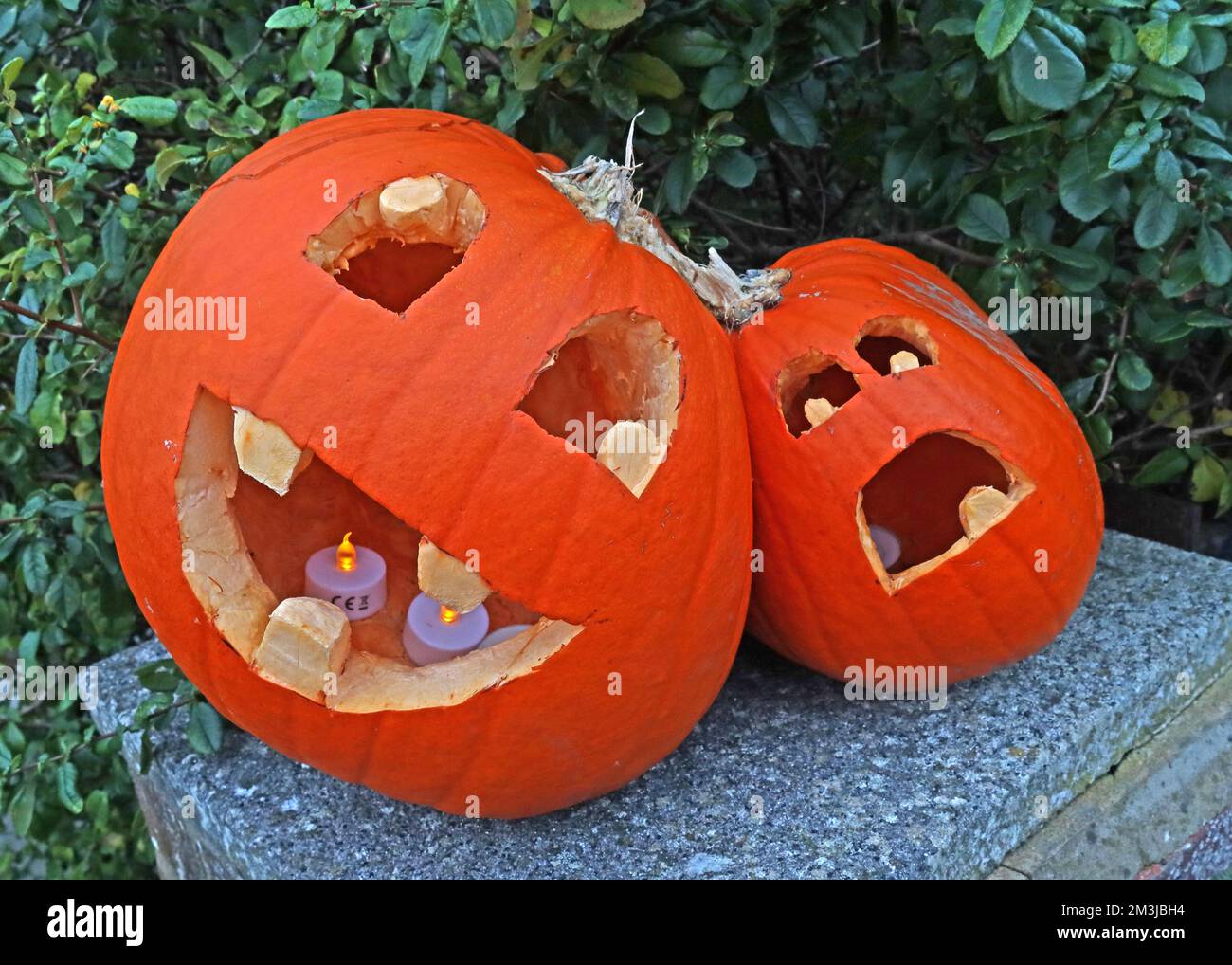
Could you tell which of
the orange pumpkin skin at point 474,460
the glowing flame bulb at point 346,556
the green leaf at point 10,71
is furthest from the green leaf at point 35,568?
the green leaf at point 10,71

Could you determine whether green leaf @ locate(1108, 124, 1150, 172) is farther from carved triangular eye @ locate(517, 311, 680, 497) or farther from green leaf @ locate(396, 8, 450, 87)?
green leaf @ locate(396, 8, 450, 87)

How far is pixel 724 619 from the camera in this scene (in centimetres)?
159

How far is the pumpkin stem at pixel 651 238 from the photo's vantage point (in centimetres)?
162

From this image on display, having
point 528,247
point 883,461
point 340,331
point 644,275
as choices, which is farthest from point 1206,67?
point 340,331

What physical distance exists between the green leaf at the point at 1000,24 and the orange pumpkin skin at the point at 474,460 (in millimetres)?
579

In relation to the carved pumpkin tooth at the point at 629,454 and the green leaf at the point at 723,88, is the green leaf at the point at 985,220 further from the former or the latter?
the carved pumpkin tooth at the point at 629,454

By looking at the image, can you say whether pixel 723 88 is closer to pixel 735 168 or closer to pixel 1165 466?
pixel 735 168

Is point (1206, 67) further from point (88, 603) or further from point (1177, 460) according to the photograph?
point (88, 603)

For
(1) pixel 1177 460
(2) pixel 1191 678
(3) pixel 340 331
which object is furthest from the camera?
(1) pixel 1177 460

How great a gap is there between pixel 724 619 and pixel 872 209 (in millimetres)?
1293

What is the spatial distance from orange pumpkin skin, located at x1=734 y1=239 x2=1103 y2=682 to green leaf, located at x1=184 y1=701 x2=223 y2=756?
0.89 m

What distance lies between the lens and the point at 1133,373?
213cm

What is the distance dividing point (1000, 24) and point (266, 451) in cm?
119

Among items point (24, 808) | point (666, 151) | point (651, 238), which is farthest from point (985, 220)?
point (24, 808)
